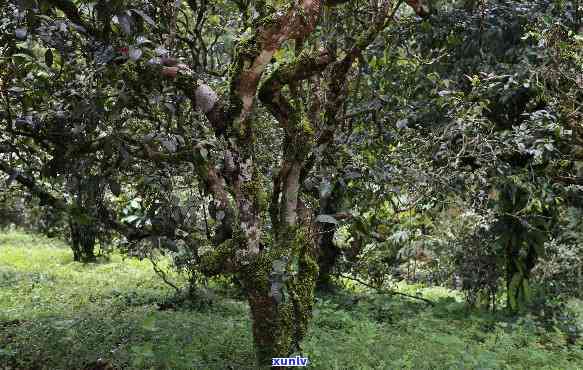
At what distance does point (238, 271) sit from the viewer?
11.0ft

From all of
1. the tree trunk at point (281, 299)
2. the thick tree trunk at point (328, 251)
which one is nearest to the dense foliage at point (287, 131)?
the tree trunk at point (281, 299)

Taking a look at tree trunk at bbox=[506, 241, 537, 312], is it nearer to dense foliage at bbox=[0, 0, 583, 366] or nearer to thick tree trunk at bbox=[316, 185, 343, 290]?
dense foliage at bbox=[0, 0, 583, 366]

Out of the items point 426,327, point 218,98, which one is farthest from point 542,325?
point 218,98

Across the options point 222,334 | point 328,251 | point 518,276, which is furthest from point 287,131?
point 518,276

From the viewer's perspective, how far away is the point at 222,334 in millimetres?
5207

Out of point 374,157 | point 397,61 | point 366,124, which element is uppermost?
point 397,61

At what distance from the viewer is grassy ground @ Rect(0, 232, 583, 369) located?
444 cm

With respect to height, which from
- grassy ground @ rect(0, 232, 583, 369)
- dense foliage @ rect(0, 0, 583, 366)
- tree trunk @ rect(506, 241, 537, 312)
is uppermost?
dense foliage @ rect(0, 0, 583, 366)

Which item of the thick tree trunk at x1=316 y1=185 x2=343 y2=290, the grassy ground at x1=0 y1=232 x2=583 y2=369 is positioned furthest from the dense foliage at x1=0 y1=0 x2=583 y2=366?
the thick tree trunk at x1=316 y1=185 x2=343 y2=290

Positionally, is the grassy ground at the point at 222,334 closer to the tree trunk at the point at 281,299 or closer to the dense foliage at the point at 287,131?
the tree trunk at the point at 281,299

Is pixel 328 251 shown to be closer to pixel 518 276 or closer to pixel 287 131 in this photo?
pixel 518 276

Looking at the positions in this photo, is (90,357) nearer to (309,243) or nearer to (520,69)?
(309,243)

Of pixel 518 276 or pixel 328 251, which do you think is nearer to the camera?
pixel 518 276

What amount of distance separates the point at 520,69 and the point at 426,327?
2.95 m
